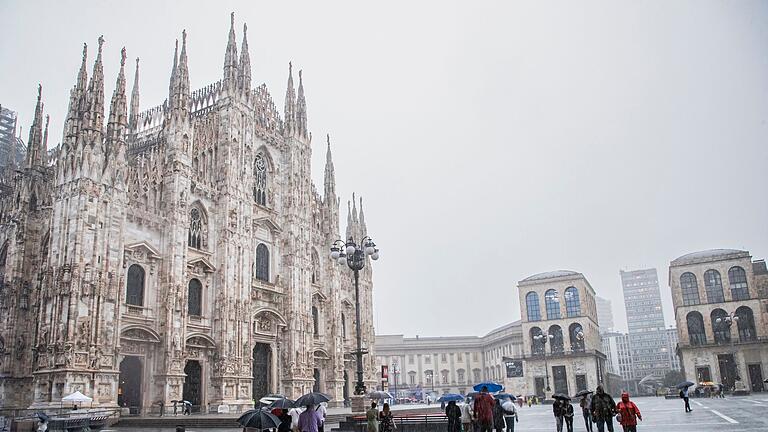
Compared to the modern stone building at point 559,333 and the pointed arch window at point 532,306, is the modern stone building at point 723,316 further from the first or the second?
the pointed arch window at point 532,306

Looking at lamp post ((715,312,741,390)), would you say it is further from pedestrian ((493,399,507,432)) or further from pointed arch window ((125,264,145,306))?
pointed arch window ((125,264,145,306))

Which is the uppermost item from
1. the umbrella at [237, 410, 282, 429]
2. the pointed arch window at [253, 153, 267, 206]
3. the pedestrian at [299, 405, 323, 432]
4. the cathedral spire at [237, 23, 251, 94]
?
the cathedral spire at [237, 23, 251, 94]

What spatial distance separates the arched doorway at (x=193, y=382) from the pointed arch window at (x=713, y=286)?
61.2 metres

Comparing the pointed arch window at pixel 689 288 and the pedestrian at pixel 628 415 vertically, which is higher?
the pointed arch window at pixel 689 288

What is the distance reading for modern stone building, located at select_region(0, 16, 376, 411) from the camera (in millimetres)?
29391

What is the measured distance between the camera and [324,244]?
2042 inches

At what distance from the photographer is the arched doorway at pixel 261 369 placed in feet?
138

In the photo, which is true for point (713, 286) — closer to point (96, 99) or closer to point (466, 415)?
point (466, 415)

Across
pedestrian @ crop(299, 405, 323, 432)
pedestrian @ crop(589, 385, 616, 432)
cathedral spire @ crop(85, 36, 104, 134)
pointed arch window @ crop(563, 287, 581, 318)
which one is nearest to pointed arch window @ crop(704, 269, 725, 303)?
pointed arch window @ crop(563, 287, 581, 318)

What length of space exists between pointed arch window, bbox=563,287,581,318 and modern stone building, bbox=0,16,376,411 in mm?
39726

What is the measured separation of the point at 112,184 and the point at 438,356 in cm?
8707

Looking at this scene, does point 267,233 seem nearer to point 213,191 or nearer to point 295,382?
point 213,191

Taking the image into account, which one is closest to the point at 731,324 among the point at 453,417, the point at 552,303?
the point at 552,303

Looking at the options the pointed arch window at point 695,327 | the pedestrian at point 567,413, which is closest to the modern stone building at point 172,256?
the pedestrian at point 567,413
